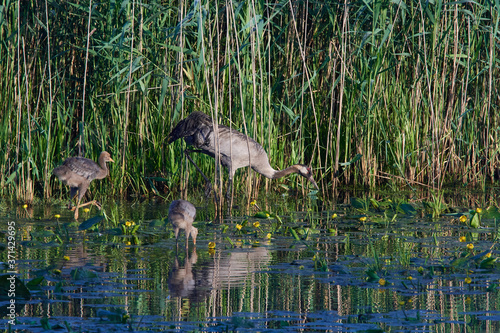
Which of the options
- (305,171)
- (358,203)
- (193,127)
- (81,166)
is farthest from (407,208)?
(81,166)

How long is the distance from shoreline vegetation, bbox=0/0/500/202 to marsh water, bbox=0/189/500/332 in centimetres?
135

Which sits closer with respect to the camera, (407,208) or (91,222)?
(91,222)

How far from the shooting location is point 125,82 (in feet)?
31.7

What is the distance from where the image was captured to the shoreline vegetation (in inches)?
359

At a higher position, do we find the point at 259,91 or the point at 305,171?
the point at 259,91

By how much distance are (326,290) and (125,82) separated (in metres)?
5.55

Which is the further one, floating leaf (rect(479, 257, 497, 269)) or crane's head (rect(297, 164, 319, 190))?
crane's head (rect(297, 164, 319, 190))

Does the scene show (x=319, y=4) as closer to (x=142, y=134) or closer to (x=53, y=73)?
(x=142, y=134)

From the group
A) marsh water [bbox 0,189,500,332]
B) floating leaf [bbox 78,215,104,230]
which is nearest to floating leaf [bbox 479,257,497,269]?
marsh water [bbox 0,189,500,332]

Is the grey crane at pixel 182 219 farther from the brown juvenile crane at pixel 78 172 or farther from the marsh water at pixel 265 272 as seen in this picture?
the brown juvenile crane at pixel 78 172

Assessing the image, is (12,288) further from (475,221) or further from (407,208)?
(407,208)

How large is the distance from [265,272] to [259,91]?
4479mm

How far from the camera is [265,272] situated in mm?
5516

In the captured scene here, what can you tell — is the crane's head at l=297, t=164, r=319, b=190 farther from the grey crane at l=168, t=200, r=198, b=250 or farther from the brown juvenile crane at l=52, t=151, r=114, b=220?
the grey crane at l=168, t=200, r=198, b=250
